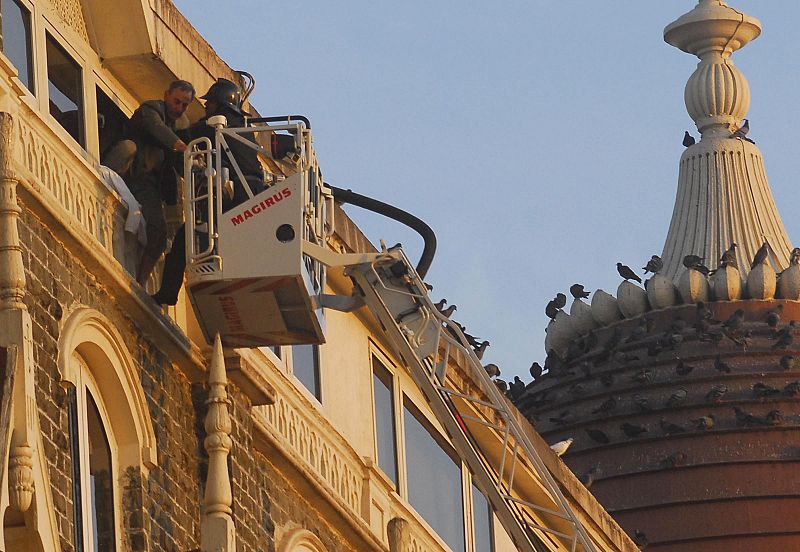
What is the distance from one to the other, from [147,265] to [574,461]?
151 feet

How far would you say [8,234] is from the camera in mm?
22969

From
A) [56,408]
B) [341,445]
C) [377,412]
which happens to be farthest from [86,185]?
[377,412]

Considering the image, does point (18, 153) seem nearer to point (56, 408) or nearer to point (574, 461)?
point (56, 408)

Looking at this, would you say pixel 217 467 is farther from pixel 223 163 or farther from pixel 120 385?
pixel 223 163

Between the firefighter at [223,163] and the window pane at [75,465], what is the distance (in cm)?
236

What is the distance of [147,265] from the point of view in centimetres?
2620

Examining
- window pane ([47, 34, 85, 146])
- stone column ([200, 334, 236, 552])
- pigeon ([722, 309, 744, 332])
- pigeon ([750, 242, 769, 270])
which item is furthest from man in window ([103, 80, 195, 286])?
pigeon ([750, 242, 769, 270])

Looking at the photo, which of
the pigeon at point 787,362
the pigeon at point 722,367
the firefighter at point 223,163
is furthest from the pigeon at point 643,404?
the firefighter at point 223,163

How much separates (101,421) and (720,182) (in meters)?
48.1

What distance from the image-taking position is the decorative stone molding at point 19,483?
22.0 m

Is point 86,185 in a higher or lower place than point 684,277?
lower

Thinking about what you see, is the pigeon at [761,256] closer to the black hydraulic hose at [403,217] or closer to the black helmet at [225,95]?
the black hydraulic hose at [403,217]

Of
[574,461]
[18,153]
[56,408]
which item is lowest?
[56,408]

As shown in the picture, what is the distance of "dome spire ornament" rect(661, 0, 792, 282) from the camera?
71625mm
